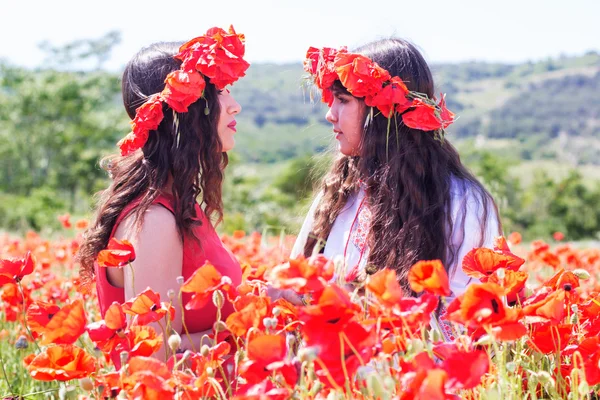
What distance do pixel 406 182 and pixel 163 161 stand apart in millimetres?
977

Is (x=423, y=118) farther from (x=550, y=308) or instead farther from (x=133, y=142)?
(x=550, y=308)

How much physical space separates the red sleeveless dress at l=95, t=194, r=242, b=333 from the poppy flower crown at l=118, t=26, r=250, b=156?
266mm

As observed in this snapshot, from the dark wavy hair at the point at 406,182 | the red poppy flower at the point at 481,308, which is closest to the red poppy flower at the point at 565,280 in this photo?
the red poppy flower at the point at 481,308

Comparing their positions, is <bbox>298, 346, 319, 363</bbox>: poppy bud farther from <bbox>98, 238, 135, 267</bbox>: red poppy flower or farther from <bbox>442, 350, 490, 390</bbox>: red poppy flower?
<bbox>98, 238, 135, 267</bbox>: red poppy flower

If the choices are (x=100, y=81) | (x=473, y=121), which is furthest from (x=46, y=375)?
(x=473, y=121)

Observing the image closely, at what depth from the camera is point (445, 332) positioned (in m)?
2.53

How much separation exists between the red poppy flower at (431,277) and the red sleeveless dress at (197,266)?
1.19 metres

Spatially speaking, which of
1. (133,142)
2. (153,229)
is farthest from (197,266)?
(133,142)

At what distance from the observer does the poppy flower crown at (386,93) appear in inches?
104

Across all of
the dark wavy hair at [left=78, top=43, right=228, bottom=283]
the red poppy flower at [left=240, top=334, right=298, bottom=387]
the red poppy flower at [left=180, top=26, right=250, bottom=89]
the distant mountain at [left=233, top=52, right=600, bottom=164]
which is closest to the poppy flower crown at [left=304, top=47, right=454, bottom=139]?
the red poppy flower at [left=180, top=26, right=250, bottom=89]

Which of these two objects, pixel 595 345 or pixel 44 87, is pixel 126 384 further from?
pixel 44 87

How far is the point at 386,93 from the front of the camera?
2.65 metres

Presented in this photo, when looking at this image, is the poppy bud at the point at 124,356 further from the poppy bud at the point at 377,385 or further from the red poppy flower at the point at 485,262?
the red poppy flower at the point at 485,262

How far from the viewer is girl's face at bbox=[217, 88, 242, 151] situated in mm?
2572
